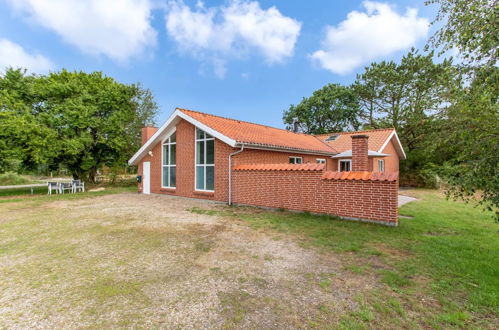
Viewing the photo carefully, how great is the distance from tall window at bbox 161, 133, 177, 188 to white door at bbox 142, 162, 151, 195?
1522 mm

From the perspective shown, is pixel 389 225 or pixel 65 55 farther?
pixel 65 55

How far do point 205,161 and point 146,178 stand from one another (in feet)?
18.3

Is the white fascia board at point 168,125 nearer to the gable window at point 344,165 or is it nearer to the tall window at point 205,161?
the tall window at point 205,161

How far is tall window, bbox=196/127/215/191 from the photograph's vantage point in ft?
36.1

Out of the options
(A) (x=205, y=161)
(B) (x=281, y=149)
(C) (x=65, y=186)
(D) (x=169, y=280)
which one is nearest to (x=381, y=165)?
(B) (x=281, y=149)

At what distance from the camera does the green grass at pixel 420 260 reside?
2.62 metres

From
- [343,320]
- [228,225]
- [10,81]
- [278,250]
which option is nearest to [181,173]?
[228,225]

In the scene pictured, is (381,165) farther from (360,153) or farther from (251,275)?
(251,275)

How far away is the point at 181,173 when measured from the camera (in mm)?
12250

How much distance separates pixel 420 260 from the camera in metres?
4.17

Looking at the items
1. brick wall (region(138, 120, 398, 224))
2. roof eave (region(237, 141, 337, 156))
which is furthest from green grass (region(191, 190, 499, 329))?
roof eave (region(237, 141, 337, 156))

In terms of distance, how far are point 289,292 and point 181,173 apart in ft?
33.1

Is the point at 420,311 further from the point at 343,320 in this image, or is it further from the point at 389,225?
the point at 389,225

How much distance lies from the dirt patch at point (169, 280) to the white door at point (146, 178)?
27.5 ft
